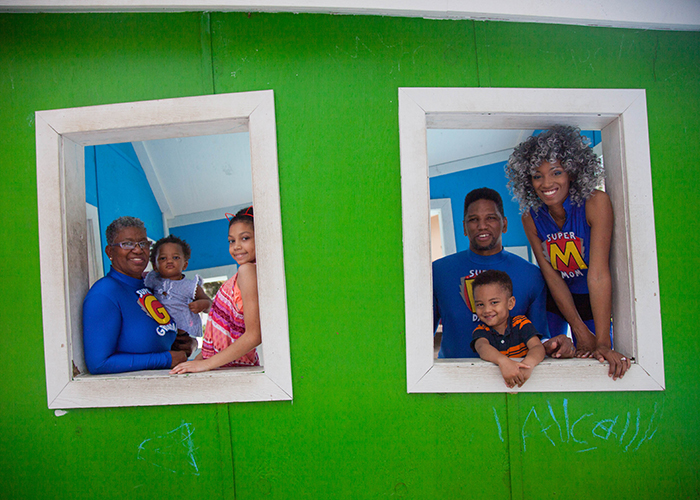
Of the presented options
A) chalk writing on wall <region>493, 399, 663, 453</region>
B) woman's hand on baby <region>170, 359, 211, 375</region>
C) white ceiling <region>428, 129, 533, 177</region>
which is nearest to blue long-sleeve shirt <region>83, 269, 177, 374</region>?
woman's hand on baby <region>170, 359, 211, 375</region>

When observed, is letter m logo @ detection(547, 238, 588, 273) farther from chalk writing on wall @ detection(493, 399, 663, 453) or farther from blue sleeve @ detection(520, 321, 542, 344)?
chalk writing on wall @ detection(493, 399, 663, 453)

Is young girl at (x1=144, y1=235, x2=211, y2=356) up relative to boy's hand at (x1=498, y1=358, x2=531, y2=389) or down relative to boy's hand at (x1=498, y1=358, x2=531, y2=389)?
up

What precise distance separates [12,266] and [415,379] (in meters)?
2.35

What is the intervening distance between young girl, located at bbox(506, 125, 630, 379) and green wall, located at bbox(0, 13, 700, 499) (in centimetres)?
29

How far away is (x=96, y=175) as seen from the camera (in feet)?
11.9

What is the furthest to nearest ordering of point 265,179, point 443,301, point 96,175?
point 96,175, point 443,301, point 265,179

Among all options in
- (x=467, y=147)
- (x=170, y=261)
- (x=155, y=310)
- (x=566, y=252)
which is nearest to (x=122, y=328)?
(x=155, y=310)

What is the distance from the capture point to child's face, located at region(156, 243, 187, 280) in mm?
3207

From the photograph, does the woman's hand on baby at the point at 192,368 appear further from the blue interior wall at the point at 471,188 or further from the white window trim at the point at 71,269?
the blue interior wall at the point at 471,188

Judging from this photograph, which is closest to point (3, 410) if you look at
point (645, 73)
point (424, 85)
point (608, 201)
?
point (424, 85)

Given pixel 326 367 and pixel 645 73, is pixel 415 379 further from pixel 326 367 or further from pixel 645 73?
pixel 645 73

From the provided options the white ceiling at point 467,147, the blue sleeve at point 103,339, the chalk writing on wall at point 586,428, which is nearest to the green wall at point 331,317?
the chalk writing on wall at point 586,428

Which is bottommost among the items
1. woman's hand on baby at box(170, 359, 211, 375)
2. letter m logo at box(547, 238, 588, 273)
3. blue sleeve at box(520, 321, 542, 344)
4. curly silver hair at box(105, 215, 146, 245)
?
woman's hand on baby at box(170, 359, 211, 375)

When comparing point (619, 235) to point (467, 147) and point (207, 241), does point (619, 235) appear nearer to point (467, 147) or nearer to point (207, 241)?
point (467, 147)
